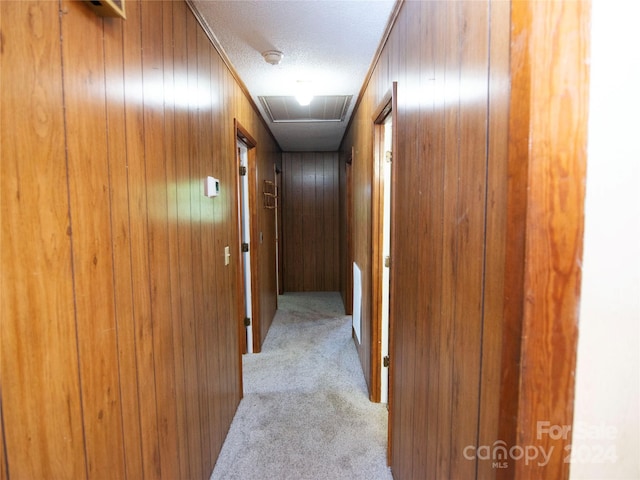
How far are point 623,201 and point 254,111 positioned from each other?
117 inches

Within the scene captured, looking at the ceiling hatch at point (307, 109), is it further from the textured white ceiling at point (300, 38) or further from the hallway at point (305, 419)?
the hallway at point (305, 419)

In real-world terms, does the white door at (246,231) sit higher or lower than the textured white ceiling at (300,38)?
lower

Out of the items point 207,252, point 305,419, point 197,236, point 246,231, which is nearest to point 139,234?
point 197,236

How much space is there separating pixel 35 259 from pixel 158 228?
538 millimetres

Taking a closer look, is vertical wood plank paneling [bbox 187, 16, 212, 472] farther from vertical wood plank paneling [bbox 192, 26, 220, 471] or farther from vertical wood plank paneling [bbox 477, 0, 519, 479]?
vertical wood plank paneling [bbox 477, 0, 519, 479]

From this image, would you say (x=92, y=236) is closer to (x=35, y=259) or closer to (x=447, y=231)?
(x=35, y=259)

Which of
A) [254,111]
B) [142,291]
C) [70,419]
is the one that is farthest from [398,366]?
[254,111]

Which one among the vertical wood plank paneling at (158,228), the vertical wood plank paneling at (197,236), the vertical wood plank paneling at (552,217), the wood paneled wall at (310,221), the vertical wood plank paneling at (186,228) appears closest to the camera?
the vertical wood plank paneling at (552,217)

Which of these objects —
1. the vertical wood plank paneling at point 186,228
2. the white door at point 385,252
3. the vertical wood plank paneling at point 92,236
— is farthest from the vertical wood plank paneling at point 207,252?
the white door at point 385,252

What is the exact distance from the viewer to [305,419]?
2.25 m

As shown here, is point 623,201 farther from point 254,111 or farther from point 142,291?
point 254,111

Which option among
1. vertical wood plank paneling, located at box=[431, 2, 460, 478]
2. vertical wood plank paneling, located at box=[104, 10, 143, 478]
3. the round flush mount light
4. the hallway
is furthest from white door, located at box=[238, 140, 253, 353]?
vertical wood plank paneling, located at box=[431, 2, 460, 478]

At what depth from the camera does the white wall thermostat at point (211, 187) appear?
5.80 ft

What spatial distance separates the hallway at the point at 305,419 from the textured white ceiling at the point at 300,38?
2.39m
